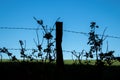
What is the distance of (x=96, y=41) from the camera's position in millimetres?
9930

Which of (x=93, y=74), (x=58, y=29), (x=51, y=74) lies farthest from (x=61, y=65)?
(x=93, y=74)

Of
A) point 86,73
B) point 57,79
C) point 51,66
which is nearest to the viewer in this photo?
point 57,79

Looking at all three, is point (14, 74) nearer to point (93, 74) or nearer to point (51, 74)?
point (51, 74)

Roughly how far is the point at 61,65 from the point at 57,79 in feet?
1.31

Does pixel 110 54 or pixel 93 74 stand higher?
pixel 110 54

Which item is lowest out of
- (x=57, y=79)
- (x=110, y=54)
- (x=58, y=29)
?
(x=57, y=79)

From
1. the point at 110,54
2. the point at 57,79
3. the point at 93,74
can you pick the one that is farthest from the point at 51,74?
the point at 110,54

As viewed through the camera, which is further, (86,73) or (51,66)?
(86,73)

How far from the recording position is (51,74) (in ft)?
26.5

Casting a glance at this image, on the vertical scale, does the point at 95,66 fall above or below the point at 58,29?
below

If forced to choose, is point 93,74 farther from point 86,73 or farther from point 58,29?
point 58,29

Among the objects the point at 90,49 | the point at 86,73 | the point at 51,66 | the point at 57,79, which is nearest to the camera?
the point at 57,79

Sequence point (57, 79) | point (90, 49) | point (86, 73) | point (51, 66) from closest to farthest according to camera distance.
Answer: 1. point (57, 79)
2. point (51, 66)
3. point (86, 73)
4. point (90, 49)

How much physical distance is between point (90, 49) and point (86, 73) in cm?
105
